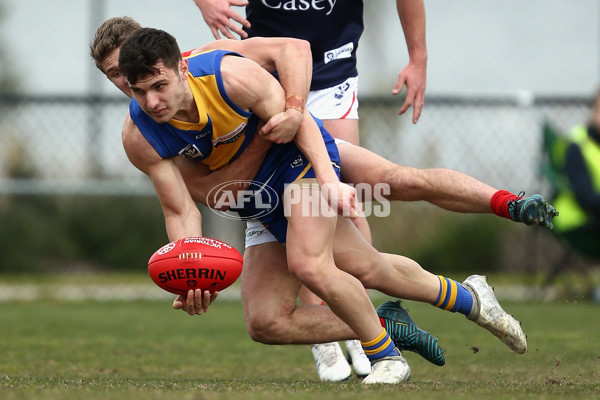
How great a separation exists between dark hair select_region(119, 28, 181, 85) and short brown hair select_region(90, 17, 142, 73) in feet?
1.92

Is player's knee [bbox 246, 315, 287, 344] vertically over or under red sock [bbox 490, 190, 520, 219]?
under

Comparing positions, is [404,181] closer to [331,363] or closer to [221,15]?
[331,363]

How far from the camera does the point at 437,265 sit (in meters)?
10.3

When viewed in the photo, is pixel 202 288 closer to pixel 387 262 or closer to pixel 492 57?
pixel 387 262

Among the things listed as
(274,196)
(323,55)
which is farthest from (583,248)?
(274,196)

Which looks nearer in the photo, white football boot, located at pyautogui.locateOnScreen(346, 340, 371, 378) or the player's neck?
the player's neck

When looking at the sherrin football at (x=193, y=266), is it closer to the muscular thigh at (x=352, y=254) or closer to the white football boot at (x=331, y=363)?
the muscular thigh at (x=352, y=254)

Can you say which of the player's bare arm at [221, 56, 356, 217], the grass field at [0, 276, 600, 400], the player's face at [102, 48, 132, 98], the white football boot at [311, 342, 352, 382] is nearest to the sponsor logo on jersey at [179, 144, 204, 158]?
the player's bare arm at [221, 56, 356, 217]

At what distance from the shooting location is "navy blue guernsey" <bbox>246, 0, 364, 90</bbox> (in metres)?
4.98

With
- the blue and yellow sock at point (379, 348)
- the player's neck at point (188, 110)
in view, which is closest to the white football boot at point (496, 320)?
the blue and yellow sock at point (379, 348)

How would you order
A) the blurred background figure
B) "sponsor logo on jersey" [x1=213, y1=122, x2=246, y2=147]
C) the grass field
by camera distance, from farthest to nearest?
the blurred background figure → "sponsor logo on jersey" [x1=213, y1=122, x2=246, y2=147] → the grass field

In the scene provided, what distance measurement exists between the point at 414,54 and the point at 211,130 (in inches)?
63.7

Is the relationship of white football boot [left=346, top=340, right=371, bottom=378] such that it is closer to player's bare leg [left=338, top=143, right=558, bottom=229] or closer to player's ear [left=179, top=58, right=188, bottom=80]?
player's bare leg [left=338, top=143, right=558, bottom=229]

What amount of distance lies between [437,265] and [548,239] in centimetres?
129
